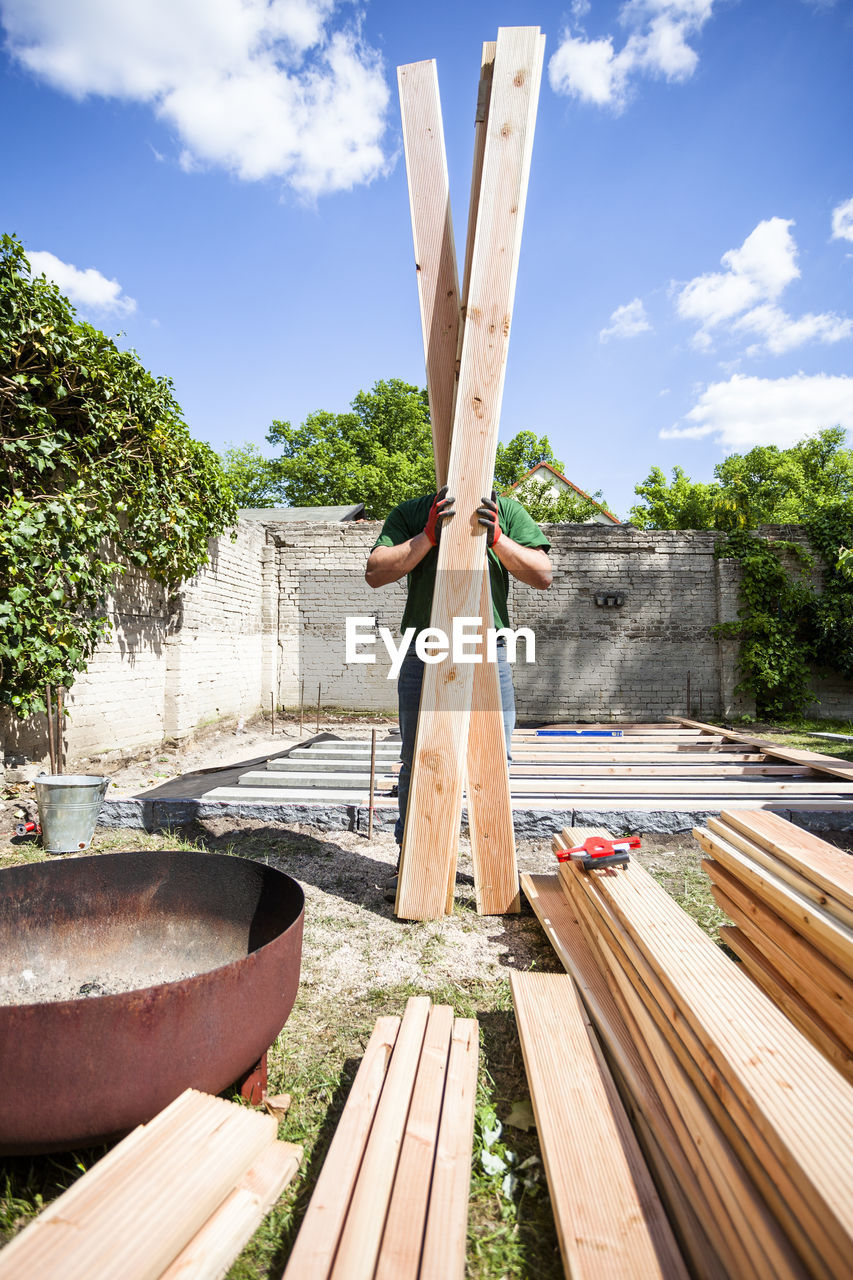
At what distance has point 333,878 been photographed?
3.02m

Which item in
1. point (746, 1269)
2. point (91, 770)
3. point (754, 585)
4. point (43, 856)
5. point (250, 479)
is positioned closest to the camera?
point (746, 1269)

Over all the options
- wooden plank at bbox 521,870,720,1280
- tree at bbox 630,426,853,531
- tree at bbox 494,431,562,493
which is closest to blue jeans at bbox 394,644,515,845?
wooden plank at bbox 521,870,720,1280

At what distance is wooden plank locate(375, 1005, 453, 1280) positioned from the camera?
1008mm

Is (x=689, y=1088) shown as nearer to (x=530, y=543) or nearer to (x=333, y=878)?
(x=530, y=543)

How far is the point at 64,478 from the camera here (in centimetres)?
490

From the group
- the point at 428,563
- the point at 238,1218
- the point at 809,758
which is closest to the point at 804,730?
the point at 809,758

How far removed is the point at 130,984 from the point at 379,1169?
0.91 m

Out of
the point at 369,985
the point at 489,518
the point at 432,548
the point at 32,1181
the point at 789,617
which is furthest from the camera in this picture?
the point at 789,617

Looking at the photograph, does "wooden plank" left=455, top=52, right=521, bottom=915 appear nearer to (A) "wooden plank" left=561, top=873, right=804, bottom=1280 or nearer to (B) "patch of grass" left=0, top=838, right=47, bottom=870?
(A) "wooden plank" left=561, top=873, right=804, bottom=1280

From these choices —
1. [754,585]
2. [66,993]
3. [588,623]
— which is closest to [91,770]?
[66,993]

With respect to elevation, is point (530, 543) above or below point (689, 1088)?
above

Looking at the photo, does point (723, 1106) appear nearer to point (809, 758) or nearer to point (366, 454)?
point (809, 758)

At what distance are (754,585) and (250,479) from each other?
28366mm

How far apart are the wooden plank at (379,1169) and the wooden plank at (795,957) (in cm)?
88
